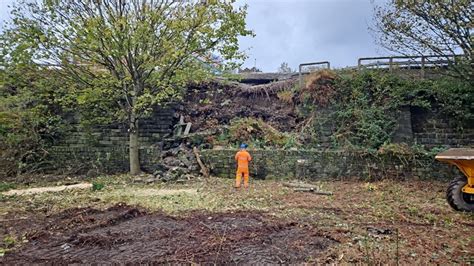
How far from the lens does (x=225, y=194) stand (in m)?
9.11

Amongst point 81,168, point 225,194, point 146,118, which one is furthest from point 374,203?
point 81,168

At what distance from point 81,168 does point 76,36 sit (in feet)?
18.2

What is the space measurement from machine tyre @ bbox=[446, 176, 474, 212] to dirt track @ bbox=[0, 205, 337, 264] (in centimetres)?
355

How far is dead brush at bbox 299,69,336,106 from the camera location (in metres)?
13.8

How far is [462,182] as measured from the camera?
7160mm

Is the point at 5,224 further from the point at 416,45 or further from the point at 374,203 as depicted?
the point at 416,45

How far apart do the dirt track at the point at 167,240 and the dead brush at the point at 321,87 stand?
835 cm

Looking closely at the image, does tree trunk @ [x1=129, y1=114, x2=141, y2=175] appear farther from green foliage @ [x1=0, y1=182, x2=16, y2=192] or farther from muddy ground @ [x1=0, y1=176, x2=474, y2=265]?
green foliage @ [x1=0, y1=182, x2=16, y2=192]

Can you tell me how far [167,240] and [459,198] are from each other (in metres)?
5.96

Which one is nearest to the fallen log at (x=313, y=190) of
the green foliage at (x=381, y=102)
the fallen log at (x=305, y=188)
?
the fallen log at (x=305, y=188)

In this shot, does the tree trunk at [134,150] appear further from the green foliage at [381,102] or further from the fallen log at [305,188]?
the green foliage at [381,102]

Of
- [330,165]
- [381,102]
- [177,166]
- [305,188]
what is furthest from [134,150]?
[381,102]

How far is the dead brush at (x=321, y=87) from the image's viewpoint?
13.8 m

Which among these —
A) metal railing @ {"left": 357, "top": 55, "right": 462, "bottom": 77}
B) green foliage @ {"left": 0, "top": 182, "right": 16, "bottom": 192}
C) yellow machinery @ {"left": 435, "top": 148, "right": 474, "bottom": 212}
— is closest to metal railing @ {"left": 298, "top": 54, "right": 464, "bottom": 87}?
metal railing @ {"left": 357, "top": 55, "right": 462, "bottom": 77}
